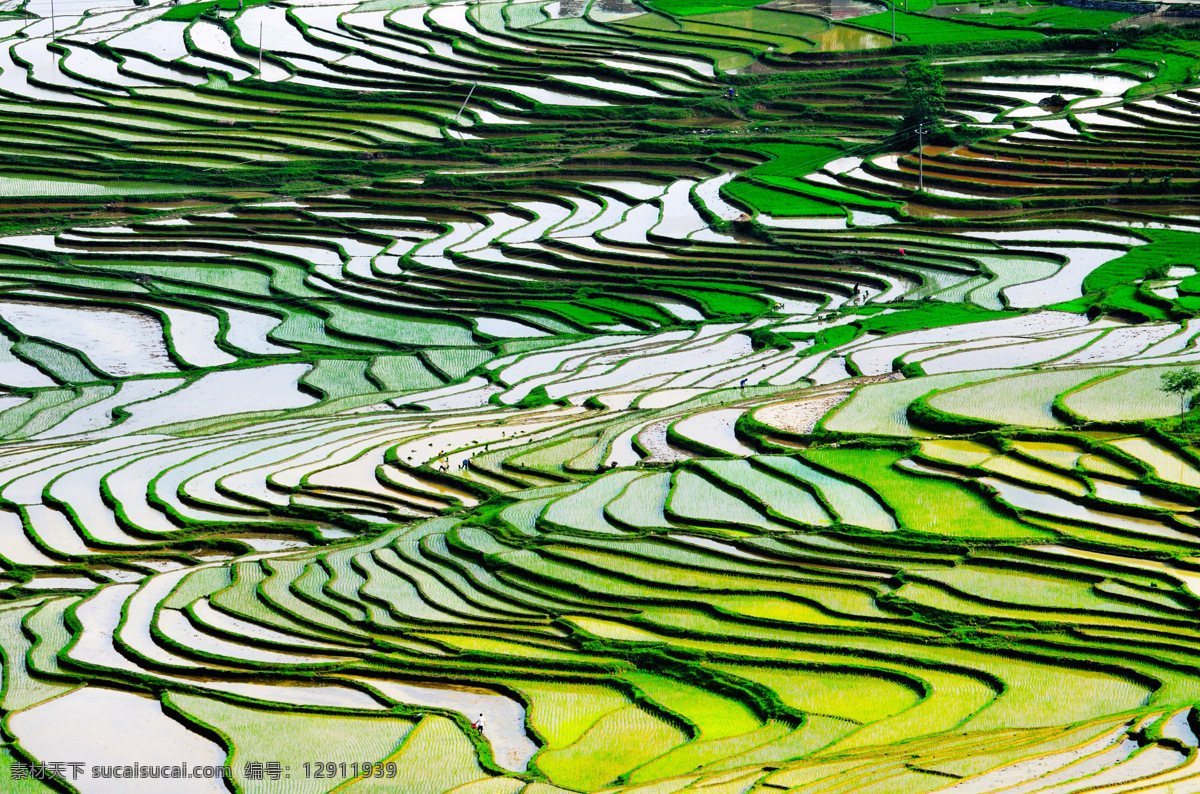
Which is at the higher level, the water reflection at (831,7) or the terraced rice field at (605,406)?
the water reflection at (831,7)

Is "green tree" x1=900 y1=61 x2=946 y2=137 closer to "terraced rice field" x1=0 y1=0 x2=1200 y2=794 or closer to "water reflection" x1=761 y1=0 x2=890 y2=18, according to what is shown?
"terraced rice field" x1=0 y1=0 x2=1200 y2=794

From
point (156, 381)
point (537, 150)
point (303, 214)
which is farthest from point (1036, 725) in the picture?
point (537, 150)

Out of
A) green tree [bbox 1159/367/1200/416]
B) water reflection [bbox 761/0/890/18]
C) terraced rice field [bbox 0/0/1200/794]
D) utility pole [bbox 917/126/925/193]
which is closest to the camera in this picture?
terraced rice field [bbox 0/0/1200/794]

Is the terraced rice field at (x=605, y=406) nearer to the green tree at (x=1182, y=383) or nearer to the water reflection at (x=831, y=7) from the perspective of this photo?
the green tree at (x=1182, y=383)

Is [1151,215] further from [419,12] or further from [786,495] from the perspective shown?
[419,12]

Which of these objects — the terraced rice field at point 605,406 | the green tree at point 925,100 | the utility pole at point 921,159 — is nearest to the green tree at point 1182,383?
the terraced rice field at point 605,406

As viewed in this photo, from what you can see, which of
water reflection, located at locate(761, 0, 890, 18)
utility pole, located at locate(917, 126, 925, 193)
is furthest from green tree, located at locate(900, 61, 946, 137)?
water reflection, located at locate(761, 0, 890, 18)

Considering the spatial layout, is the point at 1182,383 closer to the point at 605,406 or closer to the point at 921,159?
the point at 605,406
